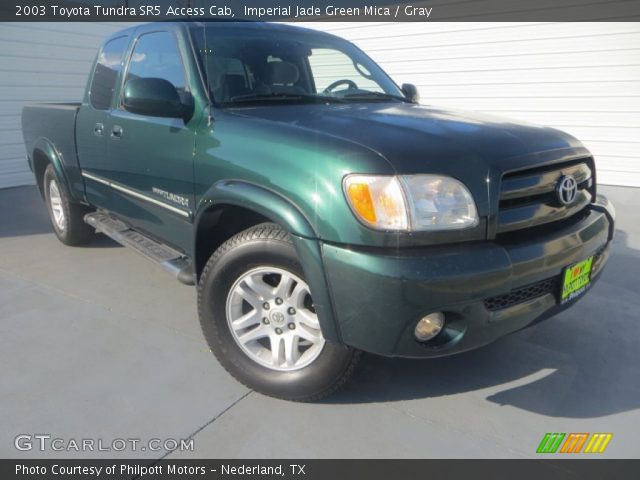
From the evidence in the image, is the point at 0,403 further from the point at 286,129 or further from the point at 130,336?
the point at 286,129

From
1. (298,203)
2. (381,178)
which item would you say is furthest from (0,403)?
(381,178)

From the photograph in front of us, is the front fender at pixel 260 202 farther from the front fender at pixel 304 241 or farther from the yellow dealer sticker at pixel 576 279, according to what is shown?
the yellow dealer sticker at pixel 576 279

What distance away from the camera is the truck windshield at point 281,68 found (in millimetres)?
2795

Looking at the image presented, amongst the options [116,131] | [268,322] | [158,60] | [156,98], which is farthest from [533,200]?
[116,131]

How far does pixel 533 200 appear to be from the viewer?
222 cm

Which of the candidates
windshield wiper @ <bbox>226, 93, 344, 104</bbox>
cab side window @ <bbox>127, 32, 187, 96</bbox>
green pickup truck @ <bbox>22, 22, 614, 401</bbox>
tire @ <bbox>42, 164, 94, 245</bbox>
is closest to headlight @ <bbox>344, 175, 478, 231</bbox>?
green pickup truck @ <bbox>22, 22, 614, 401</bbox>

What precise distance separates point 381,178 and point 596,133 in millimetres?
6842

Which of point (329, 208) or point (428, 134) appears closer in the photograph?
point (329, 208)

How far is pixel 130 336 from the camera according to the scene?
3029mm

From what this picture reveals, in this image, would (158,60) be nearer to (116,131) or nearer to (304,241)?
(116,131)

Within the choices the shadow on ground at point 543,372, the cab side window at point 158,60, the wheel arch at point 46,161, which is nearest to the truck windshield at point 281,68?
the cab side window at point 158,60

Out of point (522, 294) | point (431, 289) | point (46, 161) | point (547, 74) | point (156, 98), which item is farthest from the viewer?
point (547, 74)

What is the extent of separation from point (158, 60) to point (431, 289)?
2.35 metres
